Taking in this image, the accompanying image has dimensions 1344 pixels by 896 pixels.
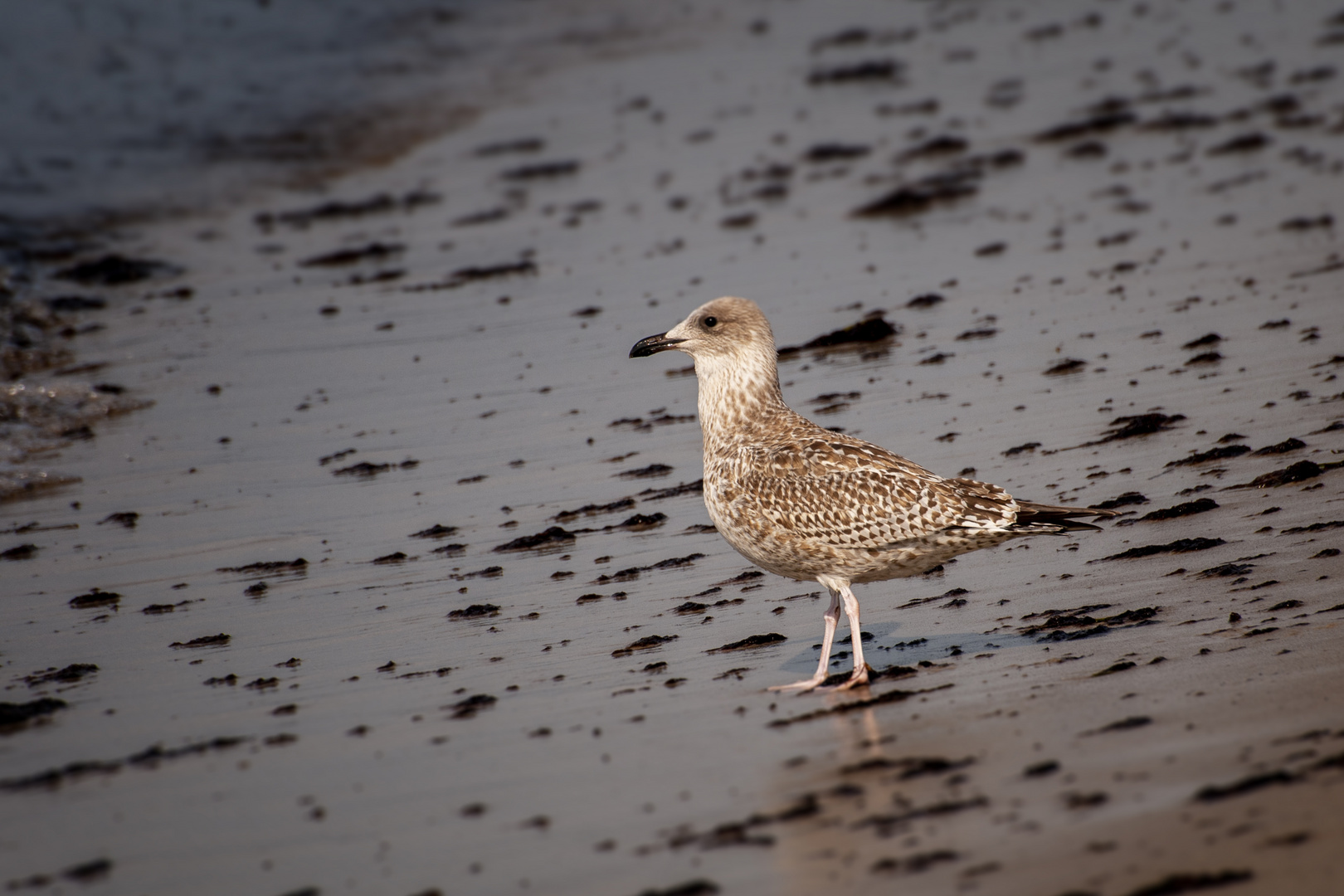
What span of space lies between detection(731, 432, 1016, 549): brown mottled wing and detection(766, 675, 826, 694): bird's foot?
72 centimetres

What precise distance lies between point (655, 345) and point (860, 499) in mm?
1969

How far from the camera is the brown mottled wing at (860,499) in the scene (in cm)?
710

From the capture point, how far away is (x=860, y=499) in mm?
7227

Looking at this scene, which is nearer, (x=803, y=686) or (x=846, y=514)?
(x=803, y=686)

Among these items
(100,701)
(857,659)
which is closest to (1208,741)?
(857,659)

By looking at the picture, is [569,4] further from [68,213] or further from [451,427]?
[451,427]

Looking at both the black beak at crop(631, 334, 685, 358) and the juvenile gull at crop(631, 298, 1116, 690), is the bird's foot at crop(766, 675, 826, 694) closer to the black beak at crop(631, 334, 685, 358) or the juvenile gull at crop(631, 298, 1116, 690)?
the juvenile gull at crop(631, 298, 1116, 690)

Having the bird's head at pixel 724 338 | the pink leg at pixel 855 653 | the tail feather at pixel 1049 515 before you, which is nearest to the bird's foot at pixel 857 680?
the pink leg at pixel 855 653

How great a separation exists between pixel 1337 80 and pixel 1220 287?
1246 cm

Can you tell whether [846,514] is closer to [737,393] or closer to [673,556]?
[737,393]

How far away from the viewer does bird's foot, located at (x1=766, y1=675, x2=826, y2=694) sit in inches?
265

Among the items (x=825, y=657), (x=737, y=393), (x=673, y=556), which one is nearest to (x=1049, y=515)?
(x=825, y=657)

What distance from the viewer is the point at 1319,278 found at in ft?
41.5

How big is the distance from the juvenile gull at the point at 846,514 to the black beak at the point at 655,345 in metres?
0.92
